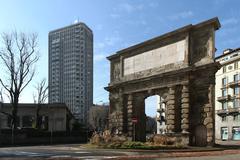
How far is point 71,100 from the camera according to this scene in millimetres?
107250

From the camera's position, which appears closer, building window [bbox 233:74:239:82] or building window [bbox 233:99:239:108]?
building window [bbox 233:99:239:108]

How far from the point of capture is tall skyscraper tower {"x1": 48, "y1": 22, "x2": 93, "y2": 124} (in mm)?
93062

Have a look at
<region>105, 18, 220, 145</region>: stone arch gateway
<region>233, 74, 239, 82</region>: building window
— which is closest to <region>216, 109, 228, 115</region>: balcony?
<region>233, 74, 239, 82</region>: building window

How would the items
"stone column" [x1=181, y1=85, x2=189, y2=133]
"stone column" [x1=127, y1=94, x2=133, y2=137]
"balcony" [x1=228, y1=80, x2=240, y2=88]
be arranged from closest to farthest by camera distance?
"stone column" [x1=181, y1=85, x2=189, y2=133] < "stone column" [x1=127, y1=94, x2=133, y2=137] < "balcony" [x1=228, y1=80, x2=240, y2=88]

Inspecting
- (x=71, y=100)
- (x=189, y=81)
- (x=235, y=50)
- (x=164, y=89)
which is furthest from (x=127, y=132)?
(x=71, y=100)

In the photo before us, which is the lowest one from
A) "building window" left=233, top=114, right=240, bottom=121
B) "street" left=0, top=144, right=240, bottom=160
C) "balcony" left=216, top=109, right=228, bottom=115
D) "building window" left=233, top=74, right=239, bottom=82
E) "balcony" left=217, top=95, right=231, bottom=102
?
"street" left=0, top=144, right=240, bottom=160

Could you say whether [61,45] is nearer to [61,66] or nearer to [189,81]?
[61,66]

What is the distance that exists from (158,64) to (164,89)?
2985 mm

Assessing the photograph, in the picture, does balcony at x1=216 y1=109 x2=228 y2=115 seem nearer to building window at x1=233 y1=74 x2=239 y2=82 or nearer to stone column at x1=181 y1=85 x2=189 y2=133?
building window at x1=233 y1=74 x2=239 y2=82

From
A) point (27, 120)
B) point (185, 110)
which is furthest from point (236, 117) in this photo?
point (185, 110)

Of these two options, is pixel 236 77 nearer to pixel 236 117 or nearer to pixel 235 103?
pixel 235 103

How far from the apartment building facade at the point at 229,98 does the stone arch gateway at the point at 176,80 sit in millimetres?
41284

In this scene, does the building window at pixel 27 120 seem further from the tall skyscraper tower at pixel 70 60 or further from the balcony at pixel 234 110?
the balcony at pixel 234 110

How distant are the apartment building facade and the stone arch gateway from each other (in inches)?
1625
